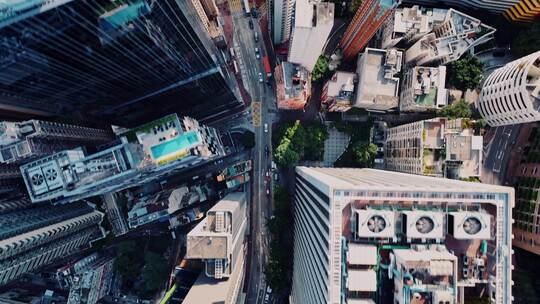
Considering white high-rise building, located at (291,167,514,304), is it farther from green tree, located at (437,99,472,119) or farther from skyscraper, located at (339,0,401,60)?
green tree, located at (437,99,472,119)

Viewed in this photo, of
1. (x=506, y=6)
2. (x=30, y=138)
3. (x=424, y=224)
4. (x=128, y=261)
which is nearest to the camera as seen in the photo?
(x=424, y=224)

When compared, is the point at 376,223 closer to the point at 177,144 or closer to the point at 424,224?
the point at 424,224

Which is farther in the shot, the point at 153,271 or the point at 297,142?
the point at 297,142

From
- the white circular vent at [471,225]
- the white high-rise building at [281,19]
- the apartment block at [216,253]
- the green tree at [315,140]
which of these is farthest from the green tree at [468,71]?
the apartment block at [216,253]

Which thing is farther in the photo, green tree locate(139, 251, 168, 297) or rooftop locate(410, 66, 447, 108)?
green tree locate(139, 251, 168, 297)


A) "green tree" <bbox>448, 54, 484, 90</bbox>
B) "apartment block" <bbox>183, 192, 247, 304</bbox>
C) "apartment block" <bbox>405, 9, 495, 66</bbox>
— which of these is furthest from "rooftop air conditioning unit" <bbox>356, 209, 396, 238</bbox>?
"green tree" <bbox>448, 54, 484, 90</bbox>

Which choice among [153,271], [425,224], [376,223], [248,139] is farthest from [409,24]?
[153,271]

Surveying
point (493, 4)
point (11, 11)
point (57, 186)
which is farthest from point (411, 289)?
point (493, 4)
